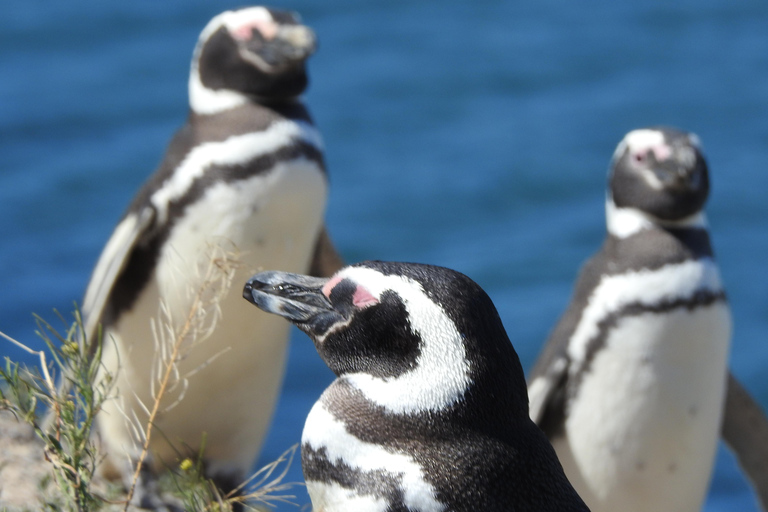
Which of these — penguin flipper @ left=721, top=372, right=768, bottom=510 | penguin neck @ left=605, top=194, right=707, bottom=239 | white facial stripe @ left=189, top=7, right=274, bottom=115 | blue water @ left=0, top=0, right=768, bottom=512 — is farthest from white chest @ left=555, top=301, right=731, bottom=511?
blue water @ left=0, top=0, right=768, bottom=512

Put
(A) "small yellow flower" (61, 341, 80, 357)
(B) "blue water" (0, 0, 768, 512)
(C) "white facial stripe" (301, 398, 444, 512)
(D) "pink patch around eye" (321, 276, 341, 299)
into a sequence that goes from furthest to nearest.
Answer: (B) "blue water" (0, 0, 768, 512)
(A) "small yellow flower" (61, 341, 80, 357)
(D) "pink patch around eye" (321, 276, 341, 299)
(C) "white facial stripe" (301, 398, 444, 512)

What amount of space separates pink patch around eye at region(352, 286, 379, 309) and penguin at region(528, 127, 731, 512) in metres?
1.33

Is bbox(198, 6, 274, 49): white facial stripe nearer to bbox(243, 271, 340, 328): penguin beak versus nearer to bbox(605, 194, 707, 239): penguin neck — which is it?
bbox(605, 194, 707, 239): penguin neck

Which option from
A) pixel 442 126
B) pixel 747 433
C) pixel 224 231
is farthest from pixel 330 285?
pixel 442 126

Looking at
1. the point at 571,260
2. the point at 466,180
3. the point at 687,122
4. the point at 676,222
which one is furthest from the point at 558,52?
the point at 676,222

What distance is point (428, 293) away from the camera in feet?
4.82

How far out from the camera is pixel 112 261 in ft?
9.58

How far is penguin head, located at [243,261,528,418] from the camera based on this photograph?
1.45 metres

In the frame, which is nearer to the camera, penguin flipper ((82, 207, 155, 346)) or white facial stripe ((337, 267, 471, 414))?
white facial stripe ((337, 267, 471, 414))

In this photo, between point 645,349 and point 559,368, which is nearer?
point 645,349

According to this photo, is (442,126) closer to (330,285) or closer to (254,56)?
(254,56)

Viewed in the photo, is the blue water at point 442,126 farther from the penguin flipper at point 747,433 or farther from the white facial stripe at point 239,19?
the white facial stripe at point 239,19

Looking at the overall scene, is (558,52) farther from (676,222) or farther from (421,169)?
(676,222)

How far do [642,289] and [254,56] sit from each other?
1.14m
